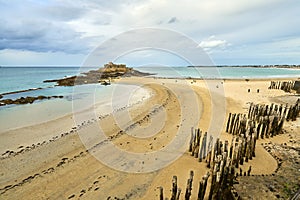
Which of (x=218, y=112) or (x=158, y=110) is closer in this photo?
(x=218, y=112)

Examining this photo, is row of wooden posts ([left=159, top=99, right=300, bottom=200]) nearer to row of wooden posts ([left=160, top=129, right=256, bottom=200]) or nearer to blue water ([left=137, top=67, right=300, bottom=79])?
row of wooden posts ([left=160, top=129, right=256, bottom=200])

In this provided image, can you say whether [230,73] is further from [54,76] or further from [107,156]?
[107,156]

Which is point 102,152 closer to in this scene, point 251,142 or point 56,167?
point 56,167

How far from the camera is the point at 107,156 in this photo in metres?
10.8

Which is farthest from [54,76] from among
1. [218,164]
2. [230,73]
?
[218,164]

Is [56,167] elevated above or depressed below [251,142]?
below

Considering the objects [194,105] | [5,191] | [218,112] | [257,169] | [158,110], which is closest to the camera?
[5,191]

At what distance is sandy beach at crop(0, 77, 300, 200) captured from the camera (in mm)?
8203

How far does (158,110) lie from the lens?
20297mm

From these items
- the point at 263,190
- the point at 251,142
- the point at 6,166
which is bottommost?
the point at 6,166

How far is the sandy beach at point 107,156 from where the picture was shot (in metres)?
8.20

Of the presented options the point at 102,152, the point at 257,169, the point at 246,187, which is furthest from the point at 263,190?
the point at 102,152

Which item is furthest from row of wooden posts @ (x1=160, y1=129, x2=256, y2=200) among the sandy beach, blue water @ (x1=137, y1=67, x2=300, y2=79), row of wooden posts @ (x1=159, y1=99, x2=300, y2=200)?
blue water @ (x1=137, y1=67, x2=300, y2=79)

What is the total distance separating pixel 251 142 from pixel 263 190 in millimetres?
2671
